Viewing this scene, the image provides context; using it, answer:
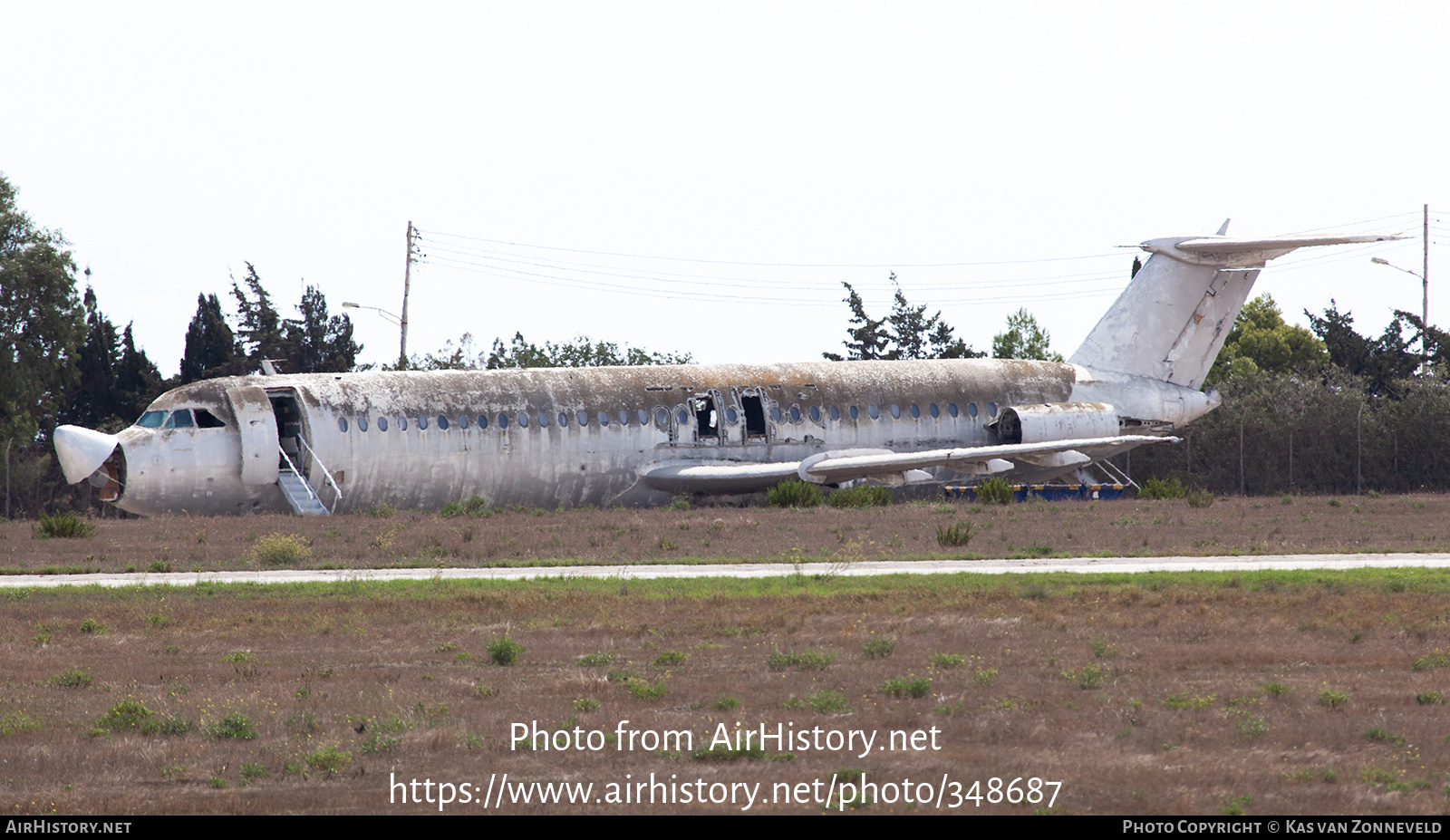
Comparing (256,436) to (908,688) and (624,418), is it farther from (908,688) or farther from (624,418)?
(908,688)

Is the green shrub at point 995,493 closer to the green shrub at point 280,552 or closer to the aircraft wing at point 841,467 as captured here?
the aircraft wing at point 841,467

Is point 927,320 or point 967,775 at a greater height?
point 927,320

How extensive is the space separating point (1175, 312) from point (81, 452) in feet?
95.2

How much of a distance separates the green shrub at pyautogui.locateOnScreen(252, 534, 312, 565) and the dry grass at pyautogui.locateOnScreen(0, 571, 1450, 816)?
3.90m

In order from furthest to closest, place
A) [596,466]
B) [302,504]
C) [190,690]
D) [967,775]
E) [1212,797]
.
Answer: [596,466], [302,504], [190,690], [967,775], [1212,797]

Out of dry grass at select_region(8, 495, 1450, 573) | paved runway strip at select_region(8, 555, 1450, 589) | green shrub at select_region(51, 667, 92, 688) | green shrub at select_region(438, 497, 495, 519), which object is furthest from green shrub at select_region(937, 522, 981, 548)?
green shrub at select_region(51, 667, 92, 688)

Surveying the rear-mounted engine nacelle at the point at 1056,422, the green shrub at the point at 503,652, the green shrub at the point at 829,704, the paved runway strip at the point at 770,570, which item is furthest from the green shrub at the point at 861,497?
the green shrub at the point at 829,704

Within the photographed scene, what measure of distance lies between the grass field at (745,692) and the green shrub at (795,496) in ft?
51.2

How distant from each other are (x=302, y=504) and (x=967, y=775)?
26.0 meters

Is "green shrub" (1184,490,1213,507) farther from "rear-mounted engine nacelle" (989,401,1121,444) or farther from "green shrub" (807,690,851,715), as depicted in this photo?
"green shrub" (807,690,851,715)

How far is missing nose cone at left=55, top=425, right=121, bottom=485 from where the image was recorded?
31.7 meters

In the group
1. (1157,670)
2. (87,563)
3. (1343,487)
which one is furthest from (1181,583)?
(1343,487)

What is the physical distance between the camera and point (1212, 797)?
919 centimetres

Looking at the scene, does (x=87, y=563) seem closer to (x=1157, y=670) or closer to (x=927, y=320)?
(x=1157, y=670)
